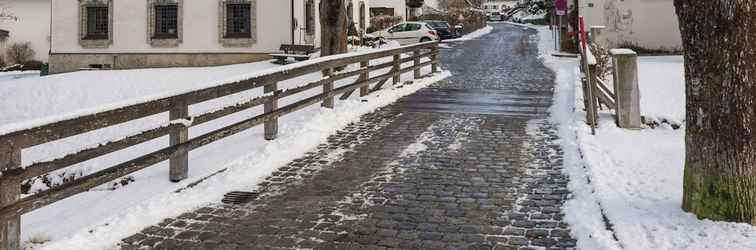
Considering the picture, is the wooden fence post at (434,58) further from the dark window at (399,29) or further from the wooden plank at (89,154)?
the dark window at (399,29)

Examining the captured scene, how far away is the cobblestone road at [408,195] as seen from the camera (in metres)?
5.62

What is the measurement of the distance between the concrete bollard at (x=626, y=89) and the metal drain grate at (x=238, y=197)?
613cm

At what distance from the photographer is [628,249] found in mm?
5051

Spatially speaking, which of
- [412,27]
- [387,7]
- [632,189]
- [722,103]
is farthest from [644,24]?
[387,7]

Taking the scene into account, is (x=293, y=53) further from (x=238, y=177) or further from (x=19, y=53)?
(x=238, y=177)

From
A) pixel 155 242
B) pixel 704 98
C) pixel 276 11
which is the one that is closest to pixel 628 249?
pixel 704 98

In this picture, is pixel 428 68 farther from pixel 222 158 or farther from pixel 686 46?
pixel 686 46

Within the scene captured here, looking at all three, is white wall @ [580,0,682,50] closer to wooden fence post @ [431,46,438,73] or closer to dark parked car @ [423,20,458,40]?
wooden fence post @ [431,46,438,73]

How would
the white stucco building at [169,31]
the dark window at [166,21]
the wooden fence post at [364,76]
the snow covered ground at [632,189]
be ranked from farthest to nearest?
the dark window at [166,21]
the white stucco building at [169,31]
the wooden fence post at [364,76]
the snow covered ground at [632,189]

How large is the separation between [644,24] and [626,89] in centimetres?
1880

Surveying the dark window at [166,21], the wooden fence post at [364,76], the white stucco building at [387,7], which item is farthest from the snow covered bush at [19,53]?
the wooden fence post at [364,76]

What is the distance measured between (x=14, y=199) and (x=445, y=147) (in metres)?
5.81

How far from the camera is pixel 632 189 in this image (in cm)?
681

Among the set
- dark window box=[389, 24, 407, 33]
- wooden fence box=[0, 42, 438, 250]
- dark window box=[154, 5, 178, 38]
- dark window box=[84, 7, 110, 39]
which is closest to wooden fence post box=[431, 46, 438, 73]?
wooden fence box=[0, 42, 438, 250]
